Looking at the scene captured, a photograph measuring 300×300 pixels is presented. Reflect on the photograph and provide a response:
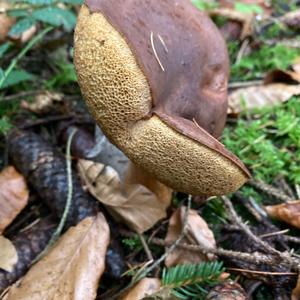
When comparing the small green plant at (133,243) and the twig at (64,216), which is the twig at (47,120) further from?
the small green plant at (133,243)

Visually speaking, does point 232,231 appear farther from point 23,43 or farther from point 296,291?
point 23,43

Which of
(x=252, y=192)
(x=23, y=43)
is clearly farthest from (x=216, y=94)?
(x=23, y=43)

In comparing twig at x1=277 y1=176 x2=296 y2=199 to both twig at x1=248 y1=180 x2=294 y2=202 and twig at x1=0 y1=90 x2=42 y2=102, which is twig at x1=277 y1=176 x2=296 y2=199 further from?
twig at x1=0 y1=90 x2=42 y2=102

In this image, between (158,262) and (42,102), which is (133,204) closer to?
(158,262)

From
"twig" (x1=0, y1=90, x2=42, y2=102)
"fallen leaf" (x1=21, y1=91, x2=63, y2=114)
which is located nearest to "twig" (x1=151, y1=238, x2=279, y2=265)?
"fallen leaf" (x1=21, y1=91, x2=63, y2=114)

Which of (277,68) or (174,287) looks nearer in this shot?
(174,287)
